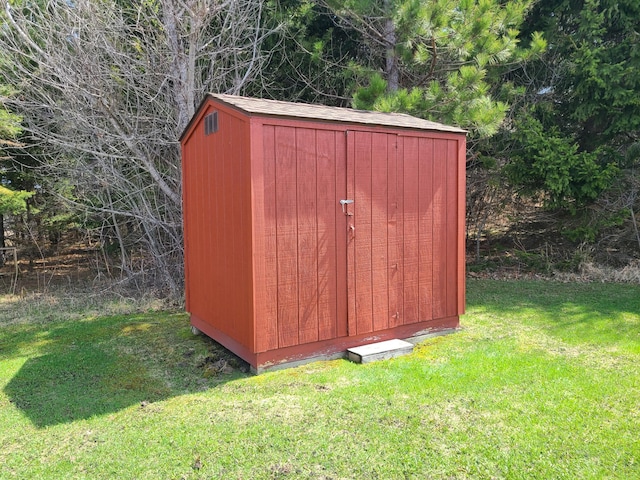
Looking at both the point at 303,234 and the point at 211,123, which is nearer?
the point at 303,234

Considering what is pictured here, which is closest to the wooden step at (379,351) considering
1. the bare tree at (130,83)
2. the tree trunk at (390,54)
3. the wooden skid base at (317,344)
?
the wooden skid base at (317,344)

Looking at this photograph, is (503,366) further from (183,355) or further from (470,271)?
(470,271)

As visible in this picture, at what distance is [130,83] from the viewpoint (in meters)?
6.75

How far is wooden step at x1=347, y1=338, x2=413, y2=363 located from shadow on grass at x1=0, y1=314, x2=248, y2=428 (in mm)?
947

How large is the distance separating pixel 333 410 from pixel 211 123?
8.17 ft

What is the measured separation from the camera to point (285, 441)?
8.82ft

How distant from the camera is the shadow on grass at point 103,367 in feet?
10.8

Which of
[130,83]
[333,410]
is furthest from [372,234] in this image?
[130,83]

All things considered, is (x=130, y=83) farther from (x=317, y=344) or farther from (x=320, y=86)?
(x=317, y=344)

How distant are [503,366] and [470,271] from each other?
16.3 feet

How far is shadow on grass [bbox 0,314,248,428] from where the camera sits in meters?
3.29

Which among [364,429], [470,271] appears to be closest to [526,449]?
[364,429]

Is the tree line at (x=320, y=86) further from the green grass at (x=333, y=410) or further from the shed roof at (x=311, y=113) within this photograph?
the green grass at (x=333, y=410)

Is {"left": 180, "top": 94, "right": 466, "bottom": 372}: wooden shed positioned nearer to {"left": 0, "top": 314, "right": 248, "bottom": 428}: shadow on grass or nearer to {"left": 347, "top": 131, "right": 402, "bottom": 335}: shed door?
{"left": 347, "top": 131, "right": 402, "bottom": 335}: shed door
